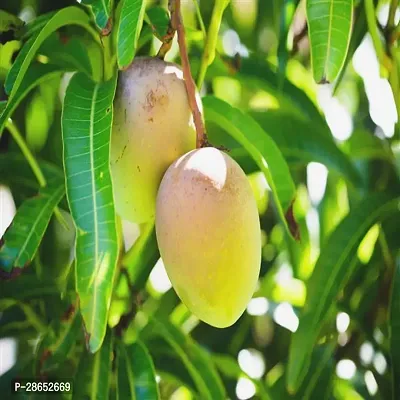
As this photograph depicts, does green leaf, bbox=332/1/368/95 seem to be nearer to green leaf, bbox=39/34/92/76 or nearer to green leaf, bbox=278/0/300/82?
green leaf, bbox=278/0/300/82

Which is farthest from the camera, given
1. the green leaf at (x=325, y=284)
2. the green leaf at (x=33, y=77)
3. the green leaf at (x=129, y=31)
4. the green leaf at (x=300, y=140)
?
the green leaf at (x=300, y=140)

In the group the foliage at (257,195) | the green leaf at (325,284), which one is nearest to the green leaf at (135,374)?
the foliage at (257,195)

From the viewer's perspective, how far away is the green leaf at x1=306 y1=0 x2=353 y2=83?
49 cm

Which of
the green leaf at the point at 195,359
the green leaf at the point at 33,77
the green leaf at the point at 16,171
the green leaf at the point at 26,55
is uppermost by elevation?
the green leaf at the point at 26,55

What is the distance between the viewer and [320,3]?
0.51 metres

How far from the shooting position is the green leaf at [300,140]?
32.8 inches

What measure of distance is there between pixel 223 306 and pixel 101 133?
0.51 feet

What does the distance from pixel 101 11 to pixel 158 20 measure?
123 mm

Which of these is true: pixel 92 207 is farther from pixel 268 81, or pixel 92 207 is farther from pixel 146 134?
pixel 268 81

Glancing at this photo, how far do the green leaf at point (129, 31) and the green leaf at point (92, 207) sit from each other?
6 cm

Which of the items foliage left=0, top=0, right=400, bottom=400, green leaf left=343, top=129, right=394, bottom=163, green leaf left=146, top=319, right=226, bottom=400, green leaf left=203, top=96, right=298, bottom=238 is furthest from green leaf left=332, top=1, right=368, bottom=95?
green leaf left=146, top=319, right=226, bottom=400

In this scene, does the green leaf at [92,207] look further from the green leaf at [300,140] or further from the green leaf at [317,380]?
the green leaf at [317,380]

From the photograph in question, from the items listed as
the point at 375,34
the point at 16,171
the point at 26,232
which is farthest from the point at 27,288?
the point at 375,34

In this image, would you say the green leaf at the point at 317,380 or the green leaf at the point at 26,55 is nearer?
the green leaf at the point at 26,55
